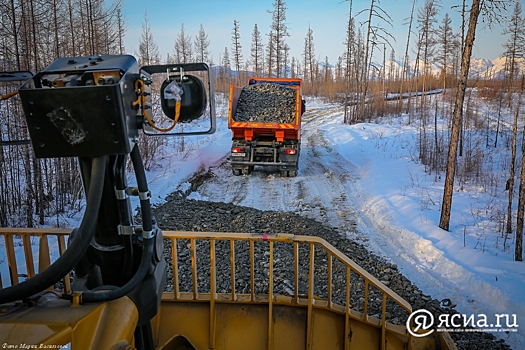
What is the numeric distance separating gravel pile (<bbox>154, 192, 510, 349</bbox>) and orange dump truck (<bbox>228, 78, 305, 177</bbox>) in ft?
10.7

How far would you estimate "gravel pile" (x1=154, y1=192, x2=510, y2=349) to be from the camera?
4.30m

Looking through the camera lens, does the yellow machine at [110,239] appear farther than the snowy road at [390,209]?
No

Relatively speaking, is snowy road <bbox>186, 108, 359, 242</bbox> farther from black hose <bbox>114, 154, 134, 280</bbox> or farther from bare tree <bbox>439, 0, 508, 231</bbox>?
black hose <bbox>114, 154, 134, 280</bbox>

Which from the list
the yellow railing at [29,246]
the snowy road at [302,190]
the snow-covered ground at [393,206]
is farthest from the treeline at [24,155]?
the yellow railing at [29,246]

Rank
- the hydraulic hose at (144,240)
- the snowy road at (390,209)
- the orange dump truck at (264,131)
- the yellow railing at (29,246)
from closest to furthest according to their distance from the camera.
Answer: the hydraulic hose at (144,240)
the yellow railing at (29,246)
the snowy road at (390,209)
the orange dump truck at (264,131)

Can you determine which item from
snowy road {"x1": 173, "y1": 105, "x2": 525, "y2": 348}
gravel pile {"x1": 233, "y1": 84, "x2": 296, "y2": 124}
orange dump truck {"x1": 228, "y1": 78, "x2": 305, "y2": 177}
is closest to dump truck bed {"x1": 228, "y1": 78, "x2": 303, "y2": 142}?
orange dump truck {"x1": 228, "y1": 78, "x2": 305, "y2": 177}

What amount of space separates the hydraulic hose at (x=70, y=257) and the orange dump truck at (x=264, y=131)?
29.6 feet

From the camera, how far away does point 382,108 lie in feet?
94.0

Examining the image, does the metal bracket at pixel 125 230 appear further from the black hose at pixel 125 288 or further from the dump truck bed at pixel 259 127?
the dump truck bed at pixel 259 127

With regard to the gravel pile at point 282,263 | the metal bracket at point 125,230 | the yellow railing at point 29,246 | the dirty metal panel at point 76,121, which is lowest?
the gravel pile at point 282,263

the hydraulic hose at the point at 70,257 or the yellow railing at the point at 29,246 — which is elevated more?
the hydraulic hose at the point at 70,257

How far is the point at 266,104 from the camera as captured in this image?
37.4 feet

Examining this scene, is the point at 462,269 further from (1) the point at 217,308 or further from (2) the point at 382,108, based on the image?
(2) the point at 382,108

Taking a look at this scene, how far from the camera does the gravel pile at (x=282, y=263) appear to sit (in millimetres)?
4301
